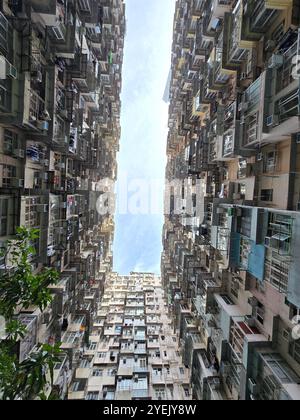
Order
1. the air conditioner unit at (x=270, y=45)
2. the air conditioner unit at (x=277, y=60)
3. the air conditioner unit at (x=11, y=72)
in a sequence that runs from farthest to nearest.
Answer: the air conditioner unit at (x=270, y=45), the air conditioner unit at (x=277, y=60), the air conditioner unit at (x=11, y=72)

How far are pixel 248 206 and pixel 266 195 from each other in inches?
56.7

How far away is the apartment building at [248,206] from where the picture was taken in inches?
445

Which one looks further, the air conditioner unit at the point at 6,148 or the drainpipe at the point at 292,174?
the air conditioner unit at the point at 6,148

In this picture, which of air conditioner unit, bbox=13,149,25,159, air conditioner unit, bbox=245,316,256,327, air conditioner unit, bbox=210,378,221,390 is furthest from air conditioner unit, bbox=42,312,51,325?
air conditioner unit, bbox=245,316,256,327

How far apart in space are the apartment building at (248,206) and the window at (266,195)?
64 millimetres

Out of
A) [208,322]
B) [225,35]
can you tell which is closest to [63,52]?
[225,35]

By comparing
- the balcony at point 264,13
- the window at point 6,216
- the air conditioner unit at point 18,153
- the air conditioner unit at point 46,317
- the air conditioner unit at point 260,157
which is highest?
the balcony at point 264,13

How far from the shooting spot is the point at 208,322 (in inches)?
778

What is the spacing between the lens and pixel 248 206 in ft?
47.2

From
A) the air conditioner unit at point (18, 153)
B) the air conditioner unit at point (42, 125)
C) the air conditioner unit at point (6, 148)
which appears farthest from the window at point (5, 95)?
the air conditioner unit at point (18, 153)

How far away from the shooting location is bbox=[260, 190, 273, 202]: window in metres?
14.1

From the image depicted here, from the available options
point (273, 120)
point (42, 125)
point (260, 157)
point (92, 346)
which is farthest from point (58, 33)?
point (92, 346)

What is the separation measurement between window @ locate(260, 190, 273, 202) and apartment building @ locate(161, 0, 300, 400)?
6cm

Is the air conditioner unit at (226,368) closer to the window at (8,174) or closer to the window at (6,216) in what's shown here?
the window at (6,216)
